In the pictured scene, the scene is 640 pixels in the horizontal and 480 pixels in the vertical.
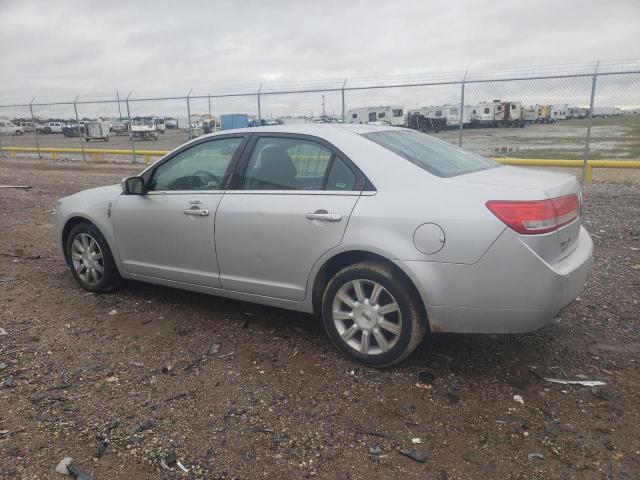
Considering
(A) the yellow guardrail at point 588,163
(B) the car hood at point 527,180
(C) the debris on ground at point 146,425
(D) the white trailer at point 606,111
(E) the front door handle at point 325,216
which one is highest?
(D) the white trailer at point 606,111

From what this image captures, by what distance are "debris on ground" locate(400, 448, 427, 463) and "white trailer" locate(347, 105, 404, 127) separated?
36.7ft

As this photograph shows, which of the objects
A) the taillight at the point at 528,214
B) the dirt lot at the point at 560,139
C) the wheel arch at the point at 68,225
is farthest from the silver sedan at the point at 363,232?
the dirt lot at the point at 560,139

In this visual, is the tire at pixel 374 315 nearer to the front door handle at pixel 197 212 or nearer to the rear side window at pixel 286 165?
the rear side window at pixel 286 165

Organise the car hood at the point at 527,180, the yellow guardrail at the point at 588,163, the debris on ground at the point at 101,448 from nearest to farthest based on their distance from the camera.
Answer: the debris on ground at the point at 101,448
the car hood at the point at 527,180
the yellow guardrail at the point at 588,163

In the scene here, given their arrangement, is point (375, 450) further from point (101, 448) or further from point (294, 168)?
point (294, 168)

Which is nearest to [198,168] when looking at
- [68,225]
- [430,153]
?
[68,225]

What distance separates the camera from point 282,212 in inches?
146

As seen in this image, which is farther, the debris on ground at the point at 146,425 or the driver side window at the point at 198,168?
the driver side window at the point at 198,168

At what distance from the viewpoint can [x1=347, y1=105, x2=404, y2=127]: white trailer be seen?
13391 millimetres

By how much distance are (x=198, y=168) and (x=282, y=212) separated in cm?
108

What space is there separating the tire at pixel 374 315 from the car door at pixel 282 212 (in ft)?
0.85

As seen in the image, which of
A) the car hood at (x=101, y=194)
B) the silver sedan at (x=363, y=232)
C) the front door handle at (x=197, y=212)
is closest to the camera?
the silver sedan at (x=363, y=232)

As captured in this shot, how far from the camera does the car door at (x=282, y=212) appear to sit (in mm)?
3551

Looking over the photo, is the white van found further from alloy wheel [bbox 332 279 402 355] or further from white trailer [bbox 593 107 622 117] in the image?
alloy wheel [bbox 332 279 402 355]
